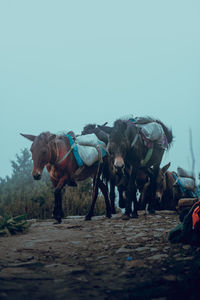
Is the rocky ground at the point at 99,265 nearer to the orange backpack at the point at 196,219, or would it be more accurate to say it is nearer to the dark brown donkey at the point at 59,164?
the orange backpack at the point at 196,219

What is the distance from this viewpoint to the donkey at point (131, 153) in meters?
6.78

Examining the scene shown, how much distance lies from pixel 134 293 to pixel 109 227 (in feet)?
12.1

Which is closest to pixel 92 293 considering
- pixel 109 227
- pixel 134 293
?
pixel 134 293

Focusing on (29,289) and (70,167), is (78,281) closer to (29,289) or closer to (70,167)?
(29,289)

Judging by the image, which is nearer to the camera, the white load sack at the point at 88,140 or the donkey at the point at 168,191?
the white load sack at the point at 88,140

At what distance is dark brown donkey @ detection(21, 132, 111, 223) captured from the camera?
6.91 meters

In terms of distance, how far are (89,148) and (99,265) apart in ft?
13.8

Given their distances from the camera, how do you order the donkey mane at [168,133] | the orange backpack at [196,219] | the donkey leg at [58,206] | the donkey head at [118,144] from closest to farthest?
the orange backpack at [196,219]
the donkey head at [118,144]
the donkey leg at [58,206]
the donkey mane at [168,133]

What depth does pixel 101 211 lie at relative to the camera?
9.90 meters

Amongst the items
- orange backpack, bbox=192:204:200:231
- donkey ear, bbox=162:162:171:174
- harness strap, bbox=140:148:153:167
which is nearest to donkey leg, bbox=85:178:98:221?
harness strap, bbox=140:148:153:167

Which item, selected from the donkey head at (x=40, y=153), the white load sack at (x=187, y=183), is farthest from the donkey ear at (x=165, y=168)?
the donkey head at (x=40, y=153)

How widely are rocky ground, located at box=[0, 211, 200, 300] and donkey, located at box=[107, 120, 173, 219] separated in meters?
1.30

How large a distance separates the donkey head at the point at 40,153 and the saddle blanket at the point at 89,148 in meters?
0.83

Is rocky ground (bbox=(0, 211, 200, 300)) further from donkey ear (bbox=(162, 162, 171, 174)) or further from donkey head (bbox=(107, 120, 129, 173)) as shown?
donkey ear (bbox=(162, 162, 171, 174))
